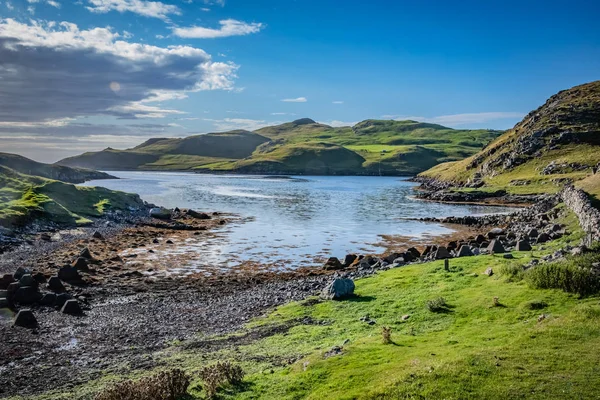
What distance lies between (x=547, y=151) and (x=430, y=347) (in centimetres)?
14776

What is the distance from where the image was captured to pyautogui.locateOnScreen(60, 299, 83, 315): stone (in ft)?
90.6

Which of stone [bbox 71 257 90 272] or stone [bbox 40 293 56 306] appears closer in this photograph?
stone [bbox 40 293 56 306]

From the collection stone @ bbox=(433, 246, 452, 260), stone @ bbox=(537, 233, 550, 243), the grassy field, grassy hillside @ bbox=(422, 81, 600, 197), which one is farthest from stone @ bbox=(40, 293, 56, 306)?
grassy hillside @ bbox=(422, 81, 600, 197)

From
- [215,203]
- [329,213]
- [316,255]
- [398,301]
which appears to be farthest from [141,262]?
[215,203]

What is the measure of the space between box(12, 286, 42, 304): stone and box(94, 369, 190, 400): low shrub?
1846 cm

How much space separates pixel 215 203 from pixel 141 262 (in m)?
66.6

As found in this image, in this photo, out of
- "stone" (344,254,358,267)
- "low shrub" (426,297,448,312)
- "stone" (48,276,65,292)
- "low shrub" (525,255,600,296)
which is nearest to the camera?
"low shrub" (525,255,600,296)

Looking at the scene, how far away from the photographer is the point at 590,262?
19094 millimetres

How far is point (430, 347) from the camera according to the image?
599 inches

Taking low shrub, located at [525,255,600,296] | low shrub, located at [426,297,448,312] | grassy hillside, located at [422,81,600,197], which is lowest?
low shrub, located at [426,297,448,312]

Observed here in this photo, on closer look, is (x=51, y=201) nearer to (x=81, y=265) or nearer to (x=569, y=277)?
(x=81, y=265)

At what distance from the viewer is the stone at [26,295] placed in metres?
28.6

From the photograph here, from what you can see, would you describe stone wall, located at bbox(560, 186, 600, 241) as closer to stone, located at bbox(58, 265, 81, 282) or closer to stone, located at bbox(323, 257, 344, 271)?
stone, located at bbox(323, 257, 344, 271)

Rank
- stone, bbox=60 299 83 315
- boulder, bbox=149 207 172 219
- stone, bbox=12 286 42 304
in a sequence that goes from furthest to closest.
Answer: boulder, bbox=149 207 172 219, stone, bbox=12 286 42 304, stone, bbox=60 299 83 315
